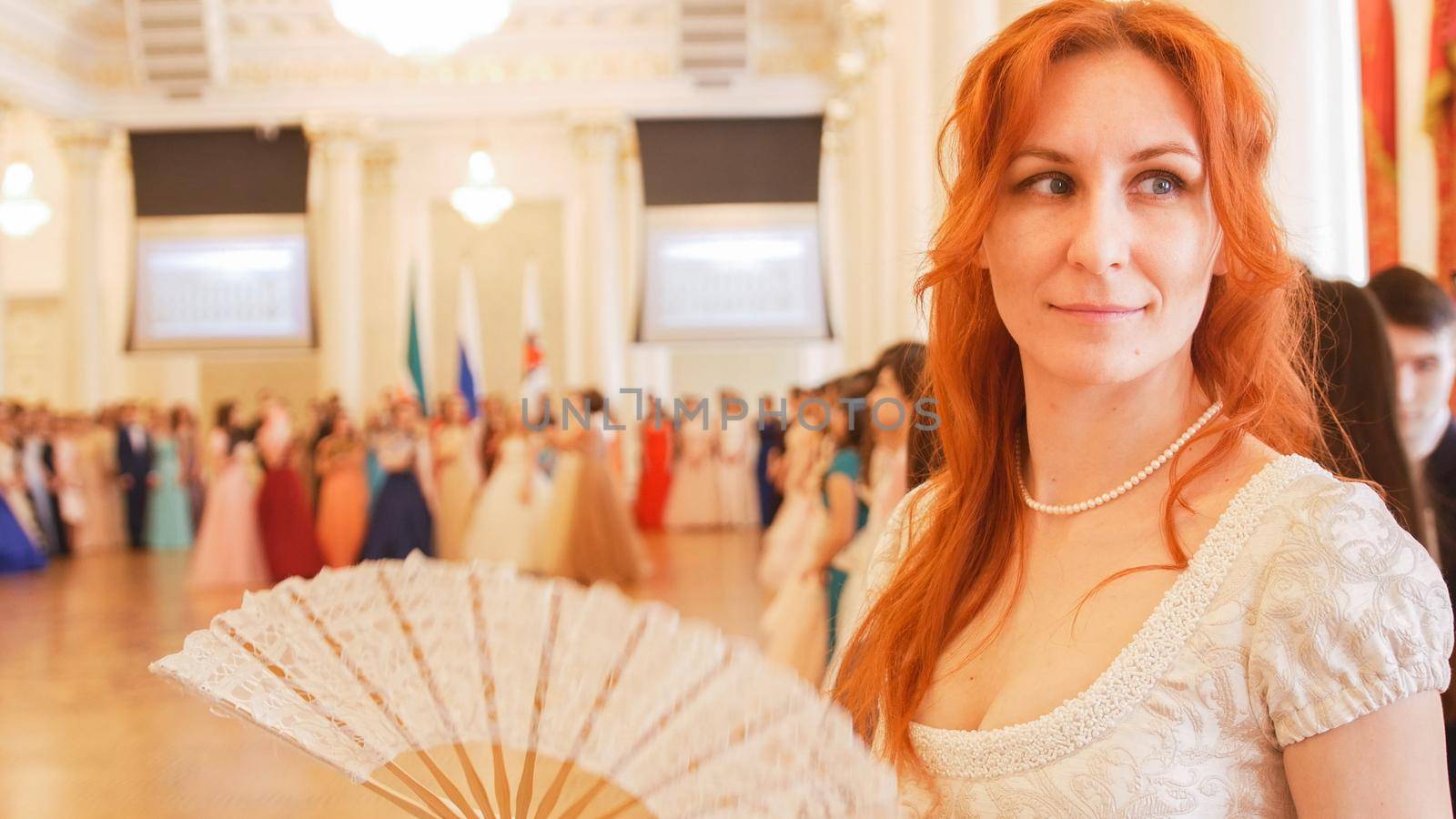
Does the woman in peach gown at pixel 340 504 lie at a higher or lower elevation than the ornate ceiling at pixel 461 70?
lower

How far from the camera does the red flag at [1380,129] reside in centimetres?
427

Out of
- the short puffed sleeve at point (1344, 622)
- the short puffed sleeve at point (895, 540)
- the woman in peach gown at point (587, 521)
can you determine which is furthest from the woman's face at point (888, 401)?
the woman in peach gown at point (587, 521)

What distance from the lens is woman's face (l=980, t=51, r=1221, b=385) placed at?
1.01m

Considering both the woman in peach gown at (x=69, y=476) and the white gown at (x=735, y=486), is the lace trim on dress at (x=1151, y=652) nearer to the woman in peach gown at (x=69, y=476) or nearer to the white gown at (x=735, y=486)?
the white gown at (x=735, y=486)

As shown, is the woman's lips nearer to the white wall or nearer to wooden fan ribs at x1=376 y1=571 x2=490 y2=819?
wooden fan ribs at x1=376 y1=571 x2=490 y2=819

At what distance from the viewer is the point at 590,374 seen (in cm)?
1636

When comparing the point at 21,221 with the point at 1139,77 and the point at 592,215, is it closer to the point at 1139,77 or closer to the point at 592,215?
the point at 592,215

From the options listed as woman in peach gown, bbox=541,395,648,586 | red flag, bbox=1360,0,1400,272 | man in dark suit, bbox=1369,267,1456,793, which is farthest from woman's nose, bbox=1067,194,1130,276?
woman in peach gown, bbox=541,395,648,586

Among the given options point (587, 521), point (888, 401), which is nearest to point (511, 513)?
point (587, 521)

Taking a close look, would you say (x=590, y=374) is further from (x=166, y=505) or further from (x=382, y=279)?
(x=166, y=505)

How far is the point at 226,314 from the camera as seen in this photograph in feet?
49.5

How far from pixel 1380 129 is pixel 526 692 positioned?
4.36 meters

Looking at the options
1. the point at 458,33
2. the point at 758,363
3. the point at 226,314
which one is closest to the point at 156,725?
the point at 458,33

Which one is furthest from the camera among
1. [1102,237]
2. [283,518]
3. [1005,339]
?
[283,518]
